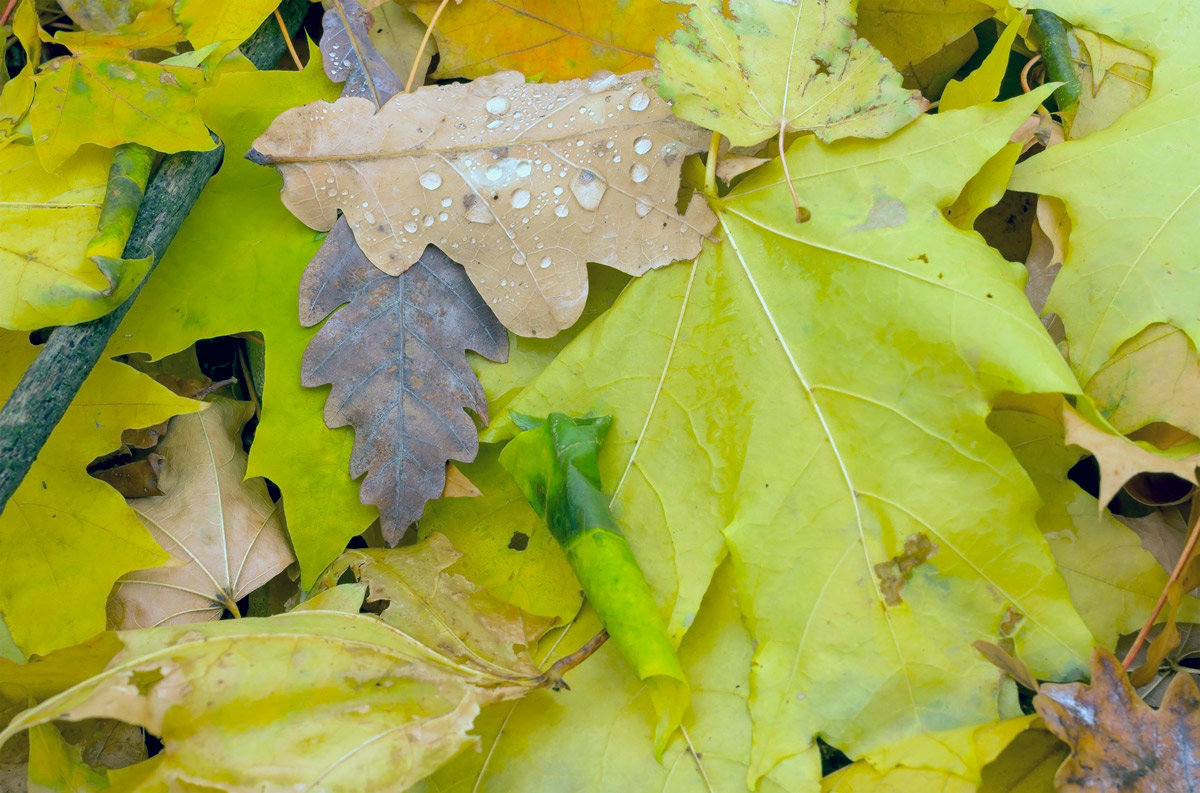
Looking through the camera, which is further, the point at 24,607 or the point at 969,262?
the point at 24,607

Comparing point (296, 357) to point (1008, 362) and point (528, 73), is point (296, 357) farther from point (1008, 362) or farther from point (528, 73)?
point (1008, 362)

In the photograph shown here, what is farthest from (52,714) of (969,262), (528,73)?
(969,262)

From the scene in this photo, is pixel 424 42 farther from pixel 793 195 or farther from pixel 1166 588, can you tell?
pixel 1166 588

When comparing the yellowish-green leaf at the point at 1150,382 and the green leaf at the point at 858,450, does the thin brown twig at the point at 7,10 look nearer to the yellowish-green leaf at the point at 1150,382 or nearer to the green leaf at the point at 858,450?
the green leaf at the point at 858,450

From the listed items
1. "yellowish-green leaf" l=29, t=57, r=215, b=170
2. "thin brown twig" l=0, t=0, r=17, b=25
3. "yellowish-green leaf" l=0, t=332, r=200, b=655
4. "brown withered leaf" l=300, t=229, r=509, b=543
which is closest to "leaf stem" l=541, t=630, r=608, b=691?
"brown withered leaf" l=300, t=229, r=509, b=543

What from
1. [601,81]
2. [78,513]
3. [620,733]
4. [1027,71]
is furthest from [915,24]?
[78,513]

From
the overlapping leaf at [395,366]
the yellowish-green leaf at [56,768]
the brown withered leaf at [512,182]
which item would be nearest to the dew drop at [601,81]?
the brown withered leaf at [512,182]
